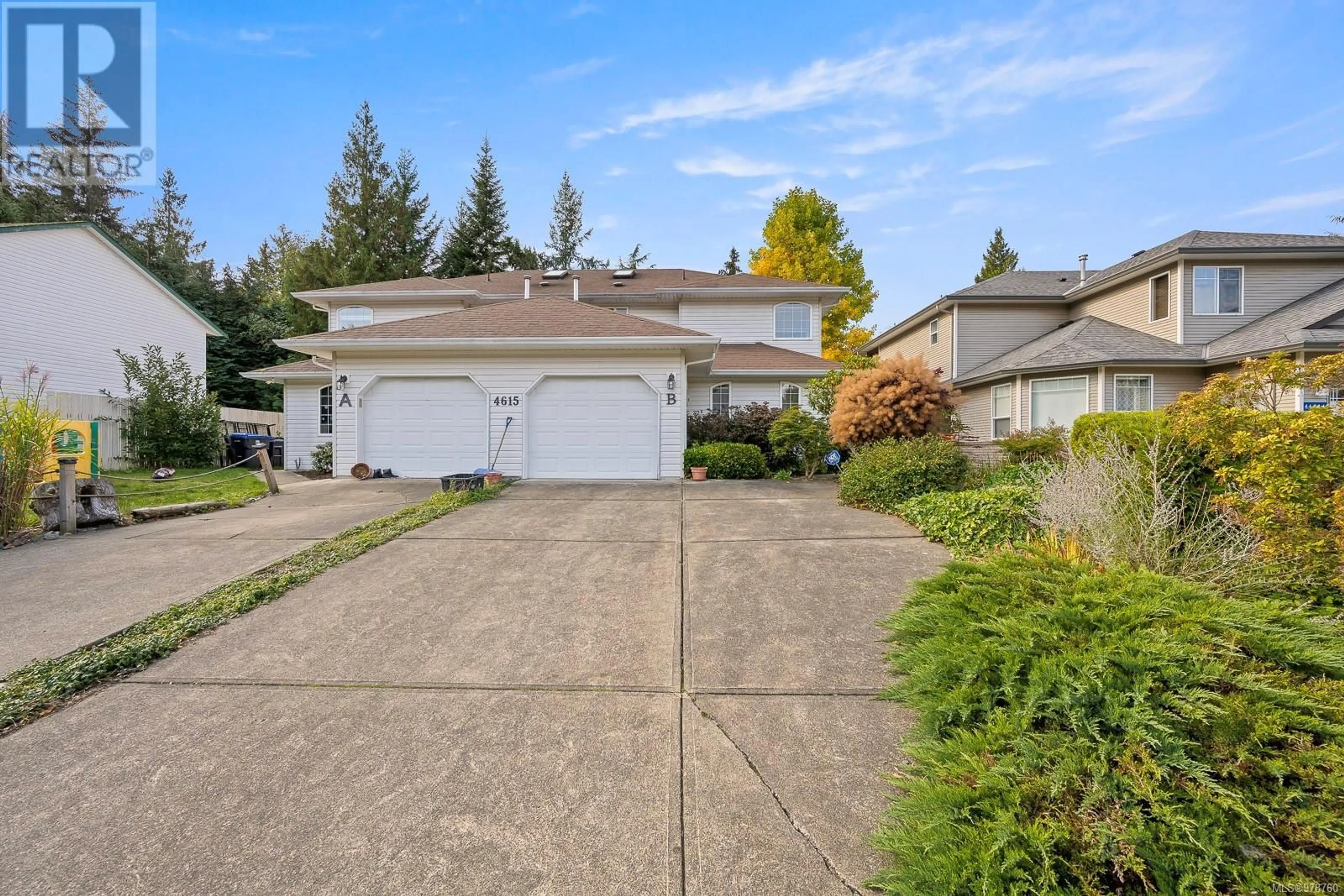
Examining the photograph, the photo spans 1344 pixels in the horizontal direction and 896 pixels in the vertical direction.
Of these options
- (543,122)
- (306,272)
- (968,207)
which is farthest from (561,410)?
(306,272)

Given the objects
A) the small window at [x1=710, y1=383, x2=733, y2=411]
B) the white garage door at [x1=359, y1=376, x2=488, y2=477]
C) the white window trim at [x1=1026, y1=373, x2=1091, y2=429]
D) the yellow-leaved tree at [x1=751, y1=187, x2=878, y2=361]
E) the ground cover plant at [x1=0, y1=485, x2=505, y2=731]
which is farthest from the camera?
the yellow-leaved tree at [x1=751, y1=187, x2=878, y2=361]

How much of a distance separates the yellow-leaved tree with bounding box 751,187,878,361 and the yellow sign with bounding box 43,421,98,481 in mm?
21263

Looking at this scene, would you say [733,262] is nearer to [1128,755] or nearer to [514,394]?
[514,394]

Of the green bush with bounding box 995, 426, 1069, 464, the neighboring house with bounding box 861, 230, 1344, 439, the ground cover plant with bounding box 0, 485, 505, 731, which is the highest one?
the neighboring house with bounding box 861, 230, 1344, 439

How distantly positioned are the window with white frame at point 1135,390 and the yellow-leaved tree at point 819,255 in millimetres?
10446

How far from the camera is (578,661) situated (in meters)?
3.50

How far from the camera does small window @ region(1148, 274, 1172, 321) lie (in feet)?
48.3

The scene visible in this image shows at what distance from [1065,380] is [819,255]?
11.3m

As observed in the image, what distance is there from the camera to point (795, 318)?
18.0 metres

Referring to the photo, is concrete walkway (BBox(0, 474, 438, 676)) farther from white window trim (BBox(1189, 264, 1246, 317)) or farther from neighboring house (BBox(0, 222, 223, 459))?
white window trim (BBox(1189, 264, 1246, 317))

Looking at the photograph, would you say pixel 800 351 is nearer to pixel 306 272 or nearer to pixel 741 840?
pixel 741 840

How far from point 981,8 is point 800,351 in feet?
32.6

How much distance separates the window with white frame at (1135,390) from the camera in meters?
13.9

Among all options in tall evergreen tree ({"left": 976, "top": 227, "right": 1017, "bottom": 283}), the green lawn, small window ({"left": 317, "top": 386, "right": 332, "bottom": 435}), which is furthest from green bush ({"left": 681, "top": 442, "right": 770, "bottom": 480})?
tall evergreen tree ({"left": 976, "top": 227, "right": 1017, "bottom": 283})
